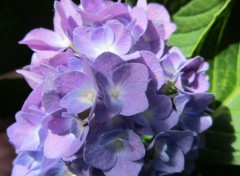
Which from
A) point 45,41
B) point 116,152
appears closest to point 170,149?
point 116,152

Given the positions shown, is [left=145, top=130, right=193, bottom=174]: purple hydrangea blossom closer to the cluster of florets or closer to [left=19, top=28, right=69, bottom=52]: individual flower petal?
the cluster of florets

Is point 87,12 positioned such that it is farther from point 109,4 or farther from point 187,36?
point 187,36

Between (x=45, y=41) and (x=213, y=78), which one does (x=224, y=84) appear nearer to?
(x=213, y=78)

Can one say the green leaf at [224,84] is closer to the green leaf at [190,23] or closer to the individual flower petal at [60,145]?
the green leaf at [190,23]

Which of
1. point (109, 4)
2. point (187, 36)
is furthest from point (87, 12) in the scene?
point (187, 36)

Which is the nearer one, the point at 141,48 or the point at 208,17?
the point at 141,48

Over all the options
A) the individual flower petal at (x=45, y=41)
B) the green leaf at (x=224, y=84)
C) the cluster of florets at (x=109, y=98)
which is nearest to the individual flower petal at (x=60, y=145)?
the cluster of florets at (x=109, y=98)
